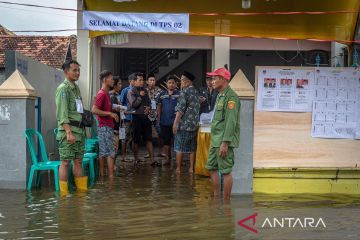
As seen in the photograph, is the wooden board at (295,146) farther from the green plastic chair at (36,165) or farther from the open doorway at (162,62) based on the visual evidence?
the open doorway at (162,62)

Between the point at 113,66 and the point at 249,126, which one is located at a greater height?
the point at 113,66

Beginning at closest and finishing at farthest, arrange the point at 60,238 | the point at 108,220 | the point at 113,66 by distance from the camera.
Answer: the point at 60,238, the point at 108,220, the point at 113,66

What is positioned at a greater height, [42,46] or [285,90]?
[42,46]

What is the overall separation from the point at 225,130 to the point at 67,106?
7.30 ft

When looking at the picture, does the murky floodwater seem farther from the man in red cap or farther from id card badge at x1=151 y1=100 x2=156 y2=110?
id card badge at x1=151 y1=100 x2=156 y2=110

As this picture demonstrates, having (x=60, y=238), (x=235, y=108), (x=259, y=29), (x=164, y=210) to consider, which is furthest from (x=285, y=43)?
(x=60, y=238)

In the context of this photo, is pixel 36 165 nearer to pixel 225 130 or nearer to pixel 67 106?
pixel 67 106

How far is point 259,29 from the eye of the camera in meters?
12.2

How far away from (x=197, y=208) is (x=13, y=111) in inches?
123

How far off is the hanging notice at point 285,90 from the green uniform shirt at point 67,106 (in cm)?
253

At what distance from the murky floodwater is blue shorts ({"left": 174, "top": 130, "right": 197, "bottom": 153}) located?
140 centimetres

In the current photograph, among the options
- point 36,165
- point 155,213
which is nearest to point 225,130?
point 155,213

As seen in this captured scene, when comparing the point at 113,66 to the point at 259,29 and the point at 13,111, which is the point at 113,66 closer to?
the point at 259,29

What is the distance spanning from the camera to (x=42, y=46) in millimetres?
32969
